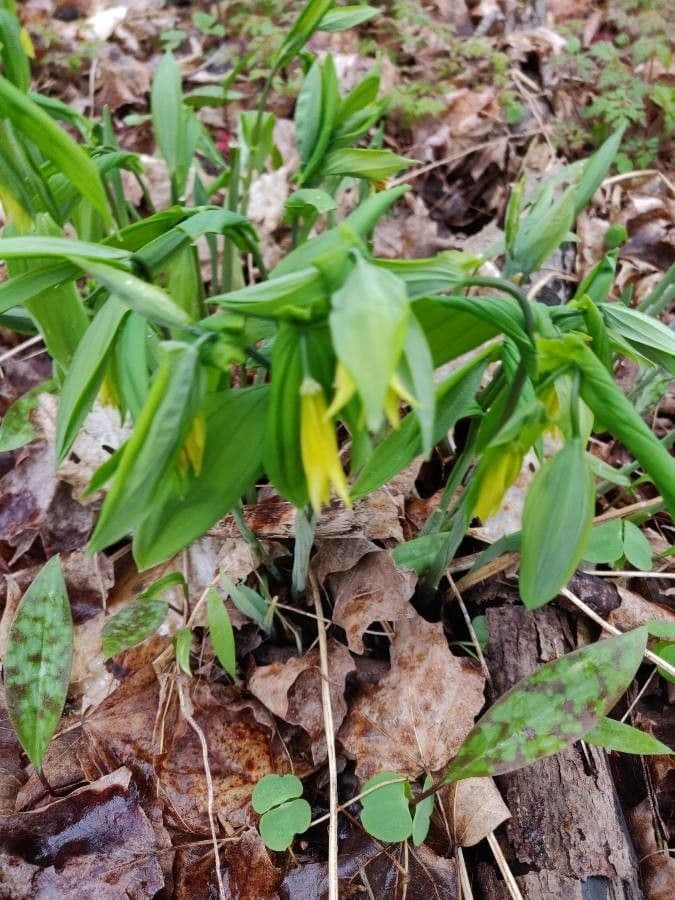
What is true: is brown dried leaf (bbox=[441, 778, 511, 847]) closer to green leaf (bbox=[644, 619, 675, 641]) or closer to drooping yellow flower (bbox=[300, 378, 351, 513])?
green leaf (bbox=[644, 619, 675, 641])

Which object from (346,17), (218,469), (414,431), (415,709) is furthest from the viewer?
(346,17)

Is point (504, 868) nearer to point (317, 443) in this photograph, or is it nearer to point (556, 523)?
point (556, 523)

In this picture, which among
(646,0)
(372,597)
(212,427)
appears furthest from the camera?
(646,0)

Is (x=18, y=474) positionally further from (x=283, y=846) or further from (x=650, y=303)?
(x=650, y=303)

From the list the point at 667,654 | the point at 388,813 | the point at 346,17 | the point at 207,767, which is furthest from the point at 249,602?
the point at 346,17

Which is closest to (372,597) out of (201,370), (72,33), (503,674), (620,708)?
(503,674)

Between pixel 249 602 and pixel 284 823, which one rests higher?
pixel 249 602

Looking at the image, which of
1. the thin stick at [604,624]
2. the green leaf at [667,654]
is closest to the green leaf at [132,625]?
the thin stick at [604,624]

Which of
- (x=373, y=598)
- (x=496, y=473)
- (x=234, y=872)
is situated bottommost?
(x=234, y=872)
